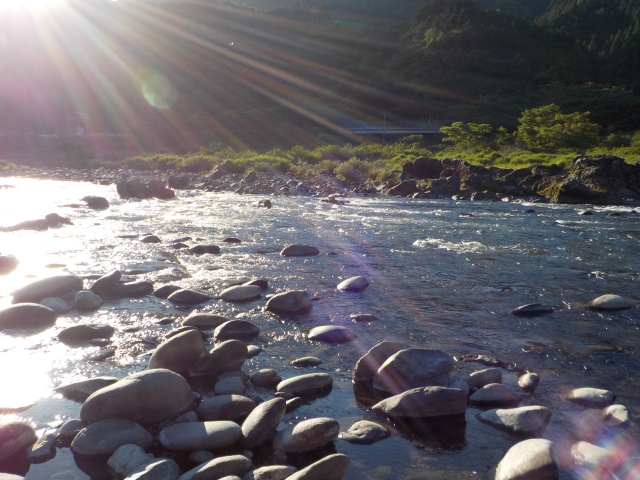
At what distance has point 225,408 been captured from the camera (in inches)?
124

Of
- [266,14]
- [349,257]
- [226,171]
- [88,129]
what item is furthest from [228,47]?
[349,257]

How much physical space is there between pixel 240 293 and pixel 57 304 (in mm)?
1794

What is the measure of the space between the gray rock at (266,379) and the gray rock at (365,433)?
0.76 m

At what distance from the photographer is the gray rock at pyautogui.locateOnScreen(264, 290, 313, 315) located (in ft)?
17.5

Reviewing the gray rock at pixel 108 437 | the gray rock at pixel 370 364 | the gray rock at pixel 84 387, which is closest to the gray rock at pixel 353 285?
the gray rock at pixel 370 364

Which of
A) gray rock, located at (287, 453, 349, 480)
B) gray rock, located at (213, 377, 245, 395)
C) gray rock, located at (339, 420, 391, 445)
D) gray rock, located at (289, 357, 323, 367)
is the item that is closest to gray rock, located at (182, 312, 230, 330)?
gray rock, located at (289, 357, 323, 367)

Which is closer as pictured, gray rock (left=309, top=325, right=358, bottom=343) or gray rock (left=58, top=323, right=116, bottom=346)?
gray rock (left=58, top=323, right=116, bottom=346)

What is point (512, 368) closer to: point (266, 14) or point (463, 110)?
point (463, 110)

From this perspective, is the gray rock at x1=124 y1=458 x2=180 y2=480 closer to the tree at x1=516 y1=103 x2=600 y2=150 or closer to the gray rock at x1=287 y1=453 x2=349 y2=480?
the gray rock at x1=287 y1=453 x2=349 y2=480

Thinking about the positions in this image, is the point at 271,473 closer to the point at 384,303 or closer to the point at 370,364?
the point at 370,364

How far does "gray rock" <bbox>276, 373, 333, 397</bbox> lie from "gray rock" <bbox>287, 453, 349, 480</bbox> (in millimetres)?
937

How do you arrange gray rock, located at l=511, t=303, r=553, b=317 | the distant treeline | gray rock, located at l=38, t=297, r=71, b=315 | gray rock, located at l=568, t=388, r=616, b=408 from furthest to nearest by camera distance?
the distant treeline < gray rock, located at l=511, t=303, r=553, b=317 < gray rock, located at l=38, t=297, r=71, b=315 < gray rock, located at l=568, t=388, r=616, b=408

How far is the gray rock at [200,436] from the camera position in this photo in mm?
2826

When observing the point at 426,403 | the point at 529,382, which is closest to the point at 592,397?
the point at 529,382
